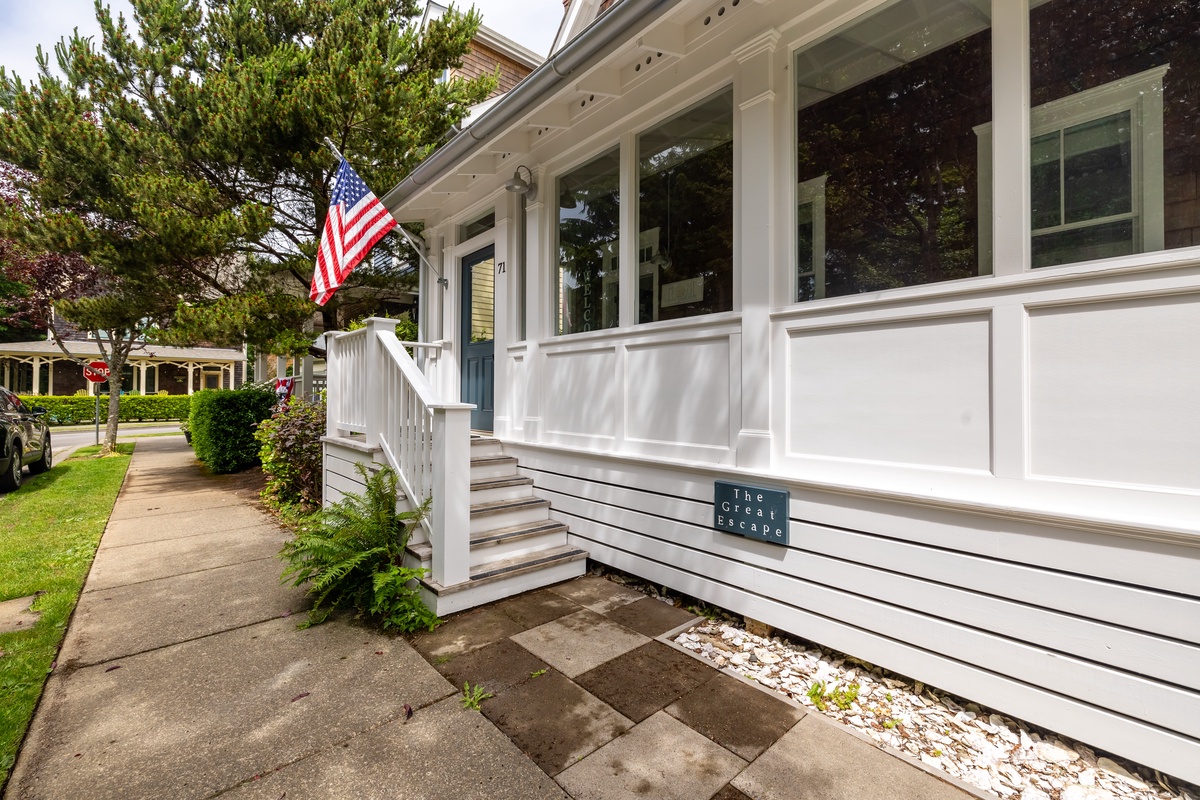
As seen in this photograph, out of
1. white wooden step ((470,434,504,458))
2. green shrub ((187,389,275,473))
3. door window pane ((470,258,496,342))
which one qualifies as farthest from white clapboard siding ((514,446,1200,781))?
green shrub ((187,389,275,473))

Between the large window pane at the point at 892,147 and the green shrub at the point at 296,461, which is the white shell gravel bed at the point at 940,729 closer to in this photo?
the large window pane at the point at 892,147

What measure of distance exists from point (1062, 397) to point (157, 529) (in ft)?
22.4

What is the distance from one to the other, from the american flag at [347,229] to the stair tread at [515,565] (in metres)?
2.76

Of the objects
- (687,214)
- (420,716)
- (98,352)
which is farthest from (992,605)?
(98,352)

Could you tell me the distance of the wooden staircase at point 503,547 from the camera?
310 centimetres

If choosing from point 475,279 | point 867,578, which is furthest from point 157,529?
point 867,578

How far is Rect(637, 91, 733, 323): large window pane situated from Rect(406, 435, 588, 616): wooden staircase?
1659 mm

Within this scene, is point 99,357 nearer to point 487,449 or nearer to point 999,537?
point 487,449

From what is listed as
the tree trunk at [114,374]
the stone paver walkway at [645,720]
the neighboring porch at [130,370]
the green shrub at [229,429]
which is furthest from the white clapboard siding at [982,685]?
the neighboring porch at [130,370]

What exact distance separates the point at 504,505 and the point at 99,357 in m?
31.7

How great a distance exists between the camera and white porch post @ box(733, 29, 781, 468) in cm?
279

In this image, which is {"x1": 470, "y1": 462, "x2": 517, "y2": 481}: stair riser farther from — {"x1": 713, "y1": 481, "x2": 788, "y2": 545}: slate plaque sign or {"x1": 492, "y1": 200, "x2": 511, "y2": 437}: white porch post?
{"x1": 713, "y1": 481, "x2": 788, "y2": 545}: slate plaque sign

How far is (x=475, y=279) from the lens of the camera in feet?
18.5

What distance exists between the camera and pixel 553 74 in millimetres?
3133
